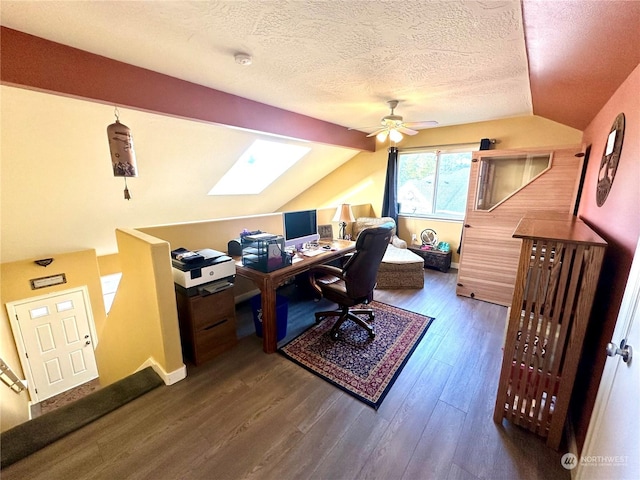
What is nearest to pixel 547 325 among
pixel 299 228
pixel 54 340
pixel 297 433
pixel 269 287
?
pixel 297 433

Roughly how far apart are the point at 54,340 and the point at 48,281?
3.13ft

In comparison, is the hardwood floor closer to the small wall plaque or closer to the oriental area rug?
the oriental area rug

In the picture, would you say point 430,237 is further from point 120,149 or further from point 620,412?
point 120,149

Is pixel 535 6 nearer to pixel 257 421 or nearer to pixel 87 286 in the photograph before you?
pixel 257 421

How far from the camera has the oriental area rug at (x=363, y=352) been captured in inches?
77.2

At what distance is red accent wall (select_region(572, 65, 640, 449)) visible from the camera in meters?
1.22

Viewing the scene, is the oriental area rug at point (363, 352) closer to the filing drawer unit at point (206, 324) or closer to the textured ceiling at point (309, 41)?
the filing drawer unit at point (206, 324)

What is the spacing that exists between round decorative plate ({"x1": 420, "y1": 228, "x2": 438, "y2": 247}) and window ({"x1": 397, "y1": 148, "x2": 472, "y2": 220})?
30cm

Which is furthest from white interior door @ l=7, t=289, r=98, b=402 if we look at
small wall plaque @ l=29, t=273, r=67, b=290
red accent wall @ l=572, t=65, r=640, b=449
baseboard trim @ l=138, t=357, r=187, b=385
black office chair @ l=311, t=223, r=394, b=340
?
red accent wall @ l=572, t=65, r=640, b=449

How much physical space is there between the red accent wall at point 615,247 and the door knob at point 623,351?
29cm

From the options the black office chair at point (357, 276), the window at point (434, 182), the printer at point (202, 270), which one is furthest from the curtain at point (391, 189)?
the printer at point (202, 270)

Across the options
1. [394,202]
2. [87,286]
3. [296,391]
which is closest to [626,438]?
[296,391]

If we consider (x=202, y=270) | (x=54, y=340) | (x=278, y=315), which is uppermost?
(x=202, y=270)

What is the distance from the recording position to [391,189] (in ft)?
15.7
